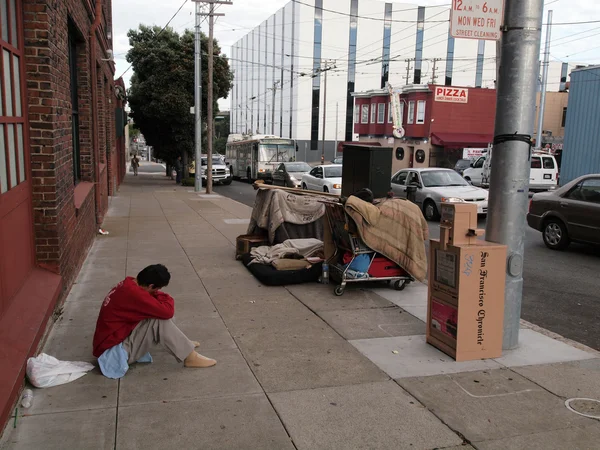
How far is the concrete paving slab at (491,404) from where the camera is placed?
12.7 feet

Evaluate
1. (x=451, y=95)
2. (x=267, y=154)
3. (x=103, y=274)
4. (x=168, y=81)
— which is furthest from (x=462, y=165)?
(x=103, y=274)

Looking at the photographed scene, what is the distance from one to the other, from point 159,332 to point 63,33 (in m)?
4.76

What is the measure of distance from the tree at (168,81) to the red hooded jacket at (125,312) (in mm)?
25876

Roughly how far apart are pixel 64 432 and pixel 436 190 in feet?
44.5

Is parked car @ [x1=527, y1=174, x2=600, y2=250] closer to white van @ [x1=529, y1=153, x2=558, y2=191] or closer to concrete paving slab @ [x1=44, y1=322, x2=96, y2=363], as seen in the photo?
concrete paving slab @ [x1=44, y1=322, x2=96, y2=363]

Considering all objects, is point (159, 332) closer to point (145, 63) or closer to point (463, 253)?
point (463, 253)

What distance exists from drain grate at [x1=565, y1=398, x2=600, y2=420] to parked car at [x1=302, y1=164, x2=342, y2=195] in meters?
A: 17.6

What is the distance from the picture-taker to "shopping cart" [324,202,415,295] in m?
7.13

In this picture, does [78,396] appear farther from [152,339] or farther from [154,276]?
[154,276]

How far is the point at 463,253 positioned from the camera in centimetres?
488

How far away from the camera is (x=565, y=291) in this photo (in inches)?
321

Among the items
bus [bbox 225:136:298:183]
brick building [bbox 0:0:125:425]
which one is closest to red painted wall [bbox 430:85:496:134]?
bus [bbox 225:136:298:183]

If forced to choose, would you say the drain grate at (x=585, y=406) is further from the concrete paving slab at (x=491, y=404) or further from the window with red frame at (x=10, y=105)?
the window with red frame at (x=10, y=105)

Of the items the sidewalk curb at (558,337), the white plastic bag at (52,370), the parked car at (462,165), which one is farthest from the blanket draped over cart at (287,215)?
the parked car at (462,165)
